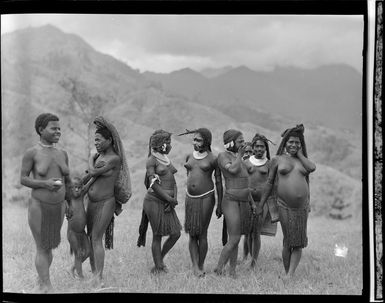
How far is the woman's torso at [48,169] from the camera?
5.32 metres

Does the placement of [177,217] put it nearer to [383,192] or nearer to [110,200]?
[110,200]

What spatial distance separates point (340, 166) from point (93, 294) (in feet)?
8.91

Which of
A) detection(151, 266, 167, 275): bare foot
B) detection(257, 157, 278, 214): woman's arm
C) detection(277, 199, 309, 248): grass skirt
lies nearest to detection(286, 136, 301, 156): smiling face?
detection(257, 157, 278, 214): woman's arm

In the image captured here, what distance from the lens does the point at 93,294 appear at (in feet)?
18.3

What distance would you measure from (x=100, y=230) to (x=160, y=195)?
0.58 meters

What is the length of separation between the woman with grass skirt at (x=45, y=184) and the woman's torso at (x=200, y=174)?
1089mm

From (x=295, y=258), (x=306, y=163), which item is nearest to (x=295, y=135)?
(x=306, y=163)

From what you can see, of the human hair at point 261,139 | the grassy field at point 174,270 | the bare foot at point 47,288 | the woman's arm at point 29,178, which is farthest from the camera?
the human hair at point 261,139

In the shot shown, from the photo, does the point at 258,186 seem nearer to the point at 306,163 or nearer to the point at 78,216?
the point at 306,163

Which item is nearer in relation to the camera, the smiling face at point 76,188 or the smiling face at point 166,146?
the smiling face at point 76,188

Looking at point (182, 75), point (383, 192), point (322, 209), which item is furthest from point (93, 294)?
point (322, 209)

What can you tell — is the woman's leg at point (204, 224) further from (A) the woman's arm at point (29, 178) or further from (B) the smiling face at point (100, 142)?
(A) the woman's arm at point (29, 178)

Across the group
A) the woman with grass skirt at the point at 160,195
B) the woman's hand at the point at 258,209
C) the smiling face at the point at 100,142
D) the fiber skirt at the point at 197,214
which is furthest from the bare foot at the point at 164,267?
the smiling face at the point at 100,142

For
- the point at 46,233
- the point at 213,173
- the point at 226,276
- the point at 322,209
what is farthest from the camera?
the point at 322,209
